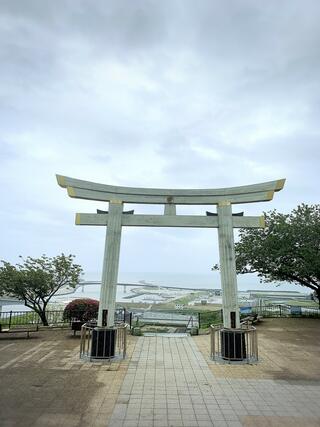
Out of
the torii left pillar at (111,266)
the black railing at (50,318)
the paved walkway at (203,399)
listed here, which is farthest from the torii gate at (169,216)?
the black railing at (50,318)

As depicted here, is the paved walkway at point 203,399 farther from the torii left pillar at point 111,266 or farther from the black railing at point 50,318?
the black railing at point 50,318

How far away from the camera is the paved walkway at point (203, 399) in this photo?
5.48 m

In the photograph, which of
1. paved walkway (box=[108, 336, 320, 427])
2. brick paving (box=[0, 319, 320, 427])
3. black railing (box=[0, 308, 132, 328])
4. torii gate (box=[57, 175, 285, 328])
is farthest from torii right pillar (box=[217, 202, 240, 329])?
black railing (box=[0, 308, 132, 328])

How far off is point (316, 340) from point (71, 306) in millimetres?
9337

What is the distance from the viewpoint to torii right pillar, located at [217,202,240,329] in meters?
9.95

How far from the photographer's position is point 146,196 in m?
11.1

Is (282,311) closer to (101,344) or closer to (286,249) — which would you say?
(286,249)

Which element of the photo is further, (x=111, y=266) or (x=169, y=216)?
(x=169, y=216)

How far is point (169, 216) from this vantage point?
36.1 feet

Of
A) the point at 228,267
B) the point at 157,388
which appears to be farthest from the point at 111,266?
the point at 157,388

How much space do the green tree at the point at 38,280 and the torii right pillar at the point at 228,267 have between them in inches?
331

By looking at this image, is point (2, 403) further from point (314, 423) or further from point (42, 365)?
point (314, 423)

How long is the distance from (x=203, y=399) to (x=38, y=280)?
1082cm

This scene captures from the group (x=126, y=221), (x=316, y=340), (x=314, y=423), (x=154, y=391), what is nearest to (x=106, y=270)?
(x=126, y=221)
